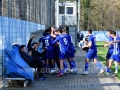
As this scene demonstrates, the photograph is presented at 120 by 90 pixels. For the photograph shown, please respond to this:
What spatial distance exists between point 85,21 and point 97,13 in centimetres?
345

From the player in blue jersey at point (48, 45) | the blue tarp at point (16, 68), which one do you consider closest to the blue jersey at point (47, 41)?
the player in blue jersey at point (48, 45)

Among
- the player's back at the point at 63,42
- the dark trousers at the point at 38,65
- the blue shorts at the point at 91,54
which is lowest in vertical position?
the dark trousers at the point at 38,65

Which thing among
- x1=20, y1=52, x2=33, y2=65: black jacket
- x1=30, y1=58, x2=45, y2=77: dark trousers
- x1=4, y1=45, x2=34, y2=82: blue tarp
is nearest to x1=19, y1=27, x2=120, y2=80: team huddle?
x1=30, y1=58, x2=45, y2=77: dark trousers

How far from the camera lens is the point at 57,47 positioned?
606 inches

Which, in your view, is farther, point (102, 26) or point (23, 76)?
point (102, 26)

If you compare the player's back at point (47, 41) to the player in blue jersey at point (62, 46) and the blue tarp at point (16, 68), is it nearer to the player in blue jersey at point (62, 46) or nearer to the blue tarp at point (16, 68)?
the player in blue jersey at point (62, 46)

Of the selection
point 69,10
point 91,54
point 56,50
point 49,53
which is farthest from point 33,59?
point 69,10

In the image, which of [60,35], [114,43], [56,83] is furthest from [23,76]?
[114,43]

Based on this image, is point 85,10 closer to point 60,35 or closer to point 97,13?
point 97,13

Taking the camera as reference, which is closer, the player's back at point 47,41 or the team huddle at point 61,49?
the team huddle at point 61,49

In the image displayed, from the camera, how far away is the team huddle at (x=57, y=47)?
48.2ft

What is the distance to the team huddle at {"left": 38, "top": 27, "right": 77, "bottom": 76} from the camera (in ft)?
48.2

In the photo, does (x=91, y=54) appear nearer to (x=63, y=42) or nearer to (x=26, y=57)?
(x=63, y=42)

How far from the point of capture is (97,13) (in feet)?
273
